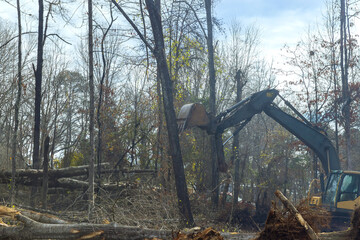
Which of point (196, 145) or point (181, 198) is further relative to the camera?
point (196, 145)

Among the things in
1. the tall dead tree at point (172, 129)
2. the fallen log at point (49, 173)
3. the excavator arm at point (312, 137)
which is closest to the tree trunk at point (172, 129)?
the tall dead tree at point (172, 129)

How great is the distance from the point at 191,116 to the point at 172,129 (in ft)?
2.24

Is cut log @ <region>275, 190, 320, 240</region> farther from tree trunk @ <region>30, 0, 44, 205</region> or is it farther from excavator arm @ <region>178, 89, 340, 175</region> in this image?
tree trunk @ <region>30, 0, 44, 205</region>

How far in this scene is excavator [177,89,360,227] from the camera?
11953 mm

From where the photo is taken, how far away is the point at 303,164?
28.2m

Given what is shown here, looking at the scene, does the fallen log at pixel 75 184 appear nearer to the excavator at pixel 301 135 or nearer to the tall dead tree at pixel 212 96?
the excavator at pixel 301 135

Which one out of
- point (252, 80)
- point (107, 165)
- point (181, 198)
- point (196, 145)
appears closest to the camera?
point (181, 198)

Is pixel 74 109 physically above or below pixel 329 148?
above

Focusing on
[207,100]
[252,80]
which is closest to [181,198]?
[207,100]

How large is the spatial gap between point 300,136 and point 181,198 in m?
5.65

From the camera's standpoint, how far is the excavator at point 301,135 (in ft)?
39.2

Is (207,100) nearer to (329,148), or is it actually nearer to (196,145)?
(196,145)

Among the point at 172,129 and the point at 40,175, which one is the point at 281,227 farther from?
the point at 40,175

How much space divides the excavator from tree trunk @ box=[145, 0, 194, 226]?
299 millimetres
